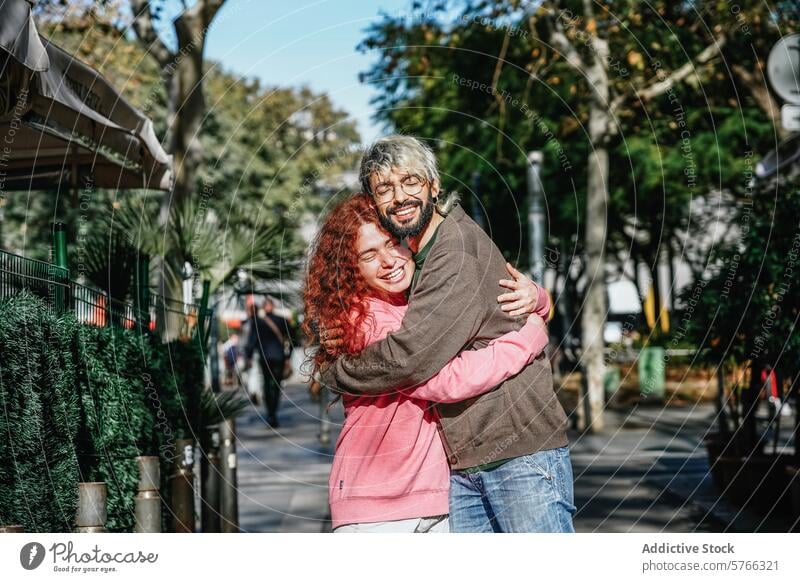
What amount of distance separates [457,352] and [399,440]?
1.04 ft

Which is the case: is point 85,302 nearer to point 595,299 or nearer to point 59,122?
point 59,122

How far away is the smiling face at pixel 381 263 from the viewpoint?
3.65 meters

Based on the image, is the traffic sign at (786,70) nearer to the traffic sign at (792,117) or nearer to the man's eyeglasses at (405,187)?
the traffic sign at (792,117)

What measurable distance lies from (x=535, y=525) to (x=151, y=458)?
8.63 ft

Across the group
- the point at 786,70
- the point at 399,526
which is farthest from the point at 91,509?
the point at 786,70

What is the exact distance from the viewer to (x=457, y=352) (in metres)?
3.56

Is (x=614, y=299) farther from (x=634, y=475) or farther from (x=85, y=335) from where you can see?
(x=85, y=335)

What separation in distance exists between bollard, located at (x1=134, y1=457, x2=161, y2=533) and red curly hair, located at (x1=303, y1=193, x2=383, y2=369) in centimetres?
231

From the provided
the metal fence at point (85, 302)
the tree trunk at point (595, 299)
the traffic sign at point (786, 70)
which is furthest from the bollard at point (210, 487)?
the tree trunk at point (595, 299)

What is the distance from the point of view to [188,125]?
9906 mm

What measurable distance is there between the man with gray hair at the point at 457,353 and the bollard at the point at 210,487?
3972mm

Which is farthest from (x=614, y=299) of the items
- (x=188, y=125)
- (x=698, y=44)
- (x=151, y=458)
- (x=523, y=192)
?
(x=151, y=458)

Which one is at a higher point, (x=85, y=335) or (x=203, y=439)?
(x=85, y=335)
